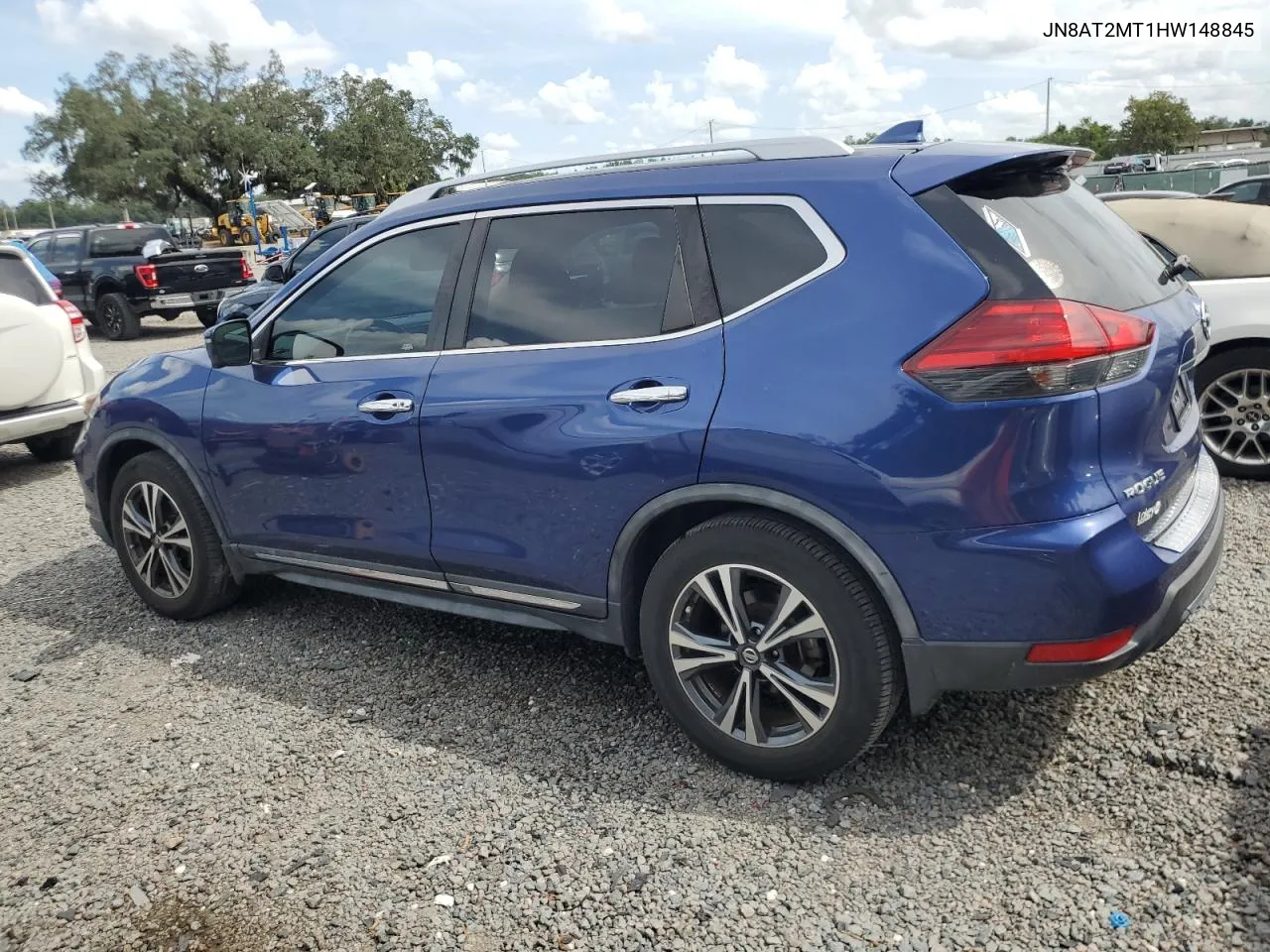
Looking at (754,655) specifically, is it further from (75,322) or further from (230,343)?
(75,322)

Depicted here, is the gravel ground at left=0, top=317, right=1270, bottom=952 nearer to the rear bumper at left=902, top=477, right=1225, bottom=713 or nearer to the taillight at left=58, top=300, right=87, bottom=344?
the rear bumper at left=902, top=477, right=1225, bottom=713

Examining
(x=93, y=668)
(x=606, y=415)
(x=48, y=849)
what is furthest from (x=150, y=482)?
(x=606, y=415)

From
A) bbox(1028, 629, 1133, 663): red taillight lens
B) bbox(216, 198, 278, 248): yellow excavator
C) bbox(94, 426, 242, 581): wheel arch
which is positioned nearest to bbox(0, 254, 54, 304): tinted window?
bbox(94, 426, 242, 581): wheel arch

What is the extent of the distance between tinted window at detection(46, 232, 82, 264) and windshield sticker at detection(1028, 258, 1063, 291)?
59.6 ft

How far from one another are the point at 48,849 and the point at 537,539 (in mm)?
1724

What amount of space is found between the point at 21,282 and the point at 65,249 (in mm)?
11284

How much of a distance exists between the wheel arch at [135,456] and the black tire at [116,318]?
13.6 meters

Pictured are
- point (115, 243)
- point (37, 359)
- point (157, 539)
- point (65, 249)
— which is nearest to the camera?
point (157, 539)

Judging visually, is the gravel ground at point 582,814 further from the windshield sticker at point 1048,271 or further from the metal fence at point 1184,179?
the metal fence at point 1184,179

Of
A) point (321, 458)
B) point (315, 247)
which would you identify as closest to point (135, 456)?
point (321, 458)

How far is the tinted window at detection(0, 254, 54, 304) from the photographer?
7508 millimetres

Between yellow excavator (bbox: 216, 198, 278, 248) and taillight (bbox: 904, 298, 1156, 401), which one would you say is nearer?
taillight (bbox: 904, 298, 1156, 401)

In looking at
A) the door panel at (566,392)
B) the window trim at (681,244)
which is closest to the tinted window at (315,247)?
the window trim at (681,244)

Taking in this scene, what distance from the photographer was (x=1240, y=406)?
219 inches
